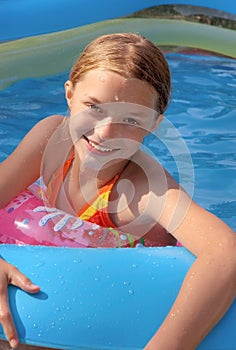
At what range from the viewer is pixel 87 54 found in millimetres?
2369

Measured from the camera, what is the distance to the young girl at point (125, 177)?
1.90 meters

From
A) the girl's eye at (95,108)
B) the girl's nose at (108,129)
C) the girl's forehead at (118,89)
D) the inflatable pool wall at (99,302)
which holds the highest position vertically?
the girl's forehead at (118,89)

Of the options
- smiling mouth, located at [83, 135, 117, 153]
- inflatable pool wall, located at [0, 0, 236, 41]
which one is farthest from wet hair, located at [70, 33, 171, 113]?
inflatable pool wall, located at [0, 0, 236, 41]

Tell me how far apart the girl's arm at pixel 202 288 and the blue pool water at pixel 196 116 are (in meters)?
1.29

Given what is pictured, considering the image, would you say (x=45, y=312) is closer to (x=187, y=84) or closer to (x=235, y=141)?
(x=235, y=141)

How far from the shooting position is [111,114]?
87.0 inches

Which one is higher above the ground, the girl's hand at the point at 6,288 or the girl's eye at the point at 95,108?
the girl's eye at the point at 95,108

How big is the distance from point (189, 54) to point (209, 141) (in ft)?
5.41

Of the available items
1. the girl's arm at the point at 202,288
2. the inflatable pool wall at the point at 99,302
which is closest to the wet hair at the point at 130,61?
the girl's arm at the point at 202,288

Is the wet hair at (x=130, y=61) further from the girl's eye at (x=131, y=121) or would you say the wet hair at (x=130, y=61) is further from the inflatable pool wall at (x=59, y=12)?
the inflatable pool wall at (x=59, y=12)

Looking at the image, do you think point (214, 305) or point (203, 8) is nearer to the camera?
point (214, 305)

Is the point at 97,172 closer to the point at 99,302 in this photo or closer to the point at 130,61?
the point at 130,61

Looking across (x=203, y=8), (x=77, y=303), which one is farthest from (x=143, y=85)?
(x=203, y=8)

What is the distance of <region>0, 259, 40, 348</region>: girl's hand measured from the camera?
189 cm
